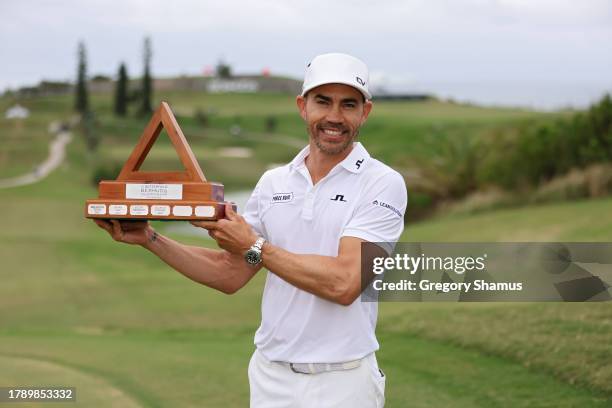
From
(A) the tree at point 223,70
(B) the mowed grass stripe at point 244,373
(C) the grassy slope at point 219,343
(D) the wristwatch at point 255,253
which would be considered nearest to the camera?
(D) the wristwatch at point 255,253

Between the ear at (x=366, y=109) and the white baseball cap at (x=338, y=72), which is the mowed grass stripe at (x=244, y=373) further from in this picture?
the white baseball cap at (x=338, y=72)

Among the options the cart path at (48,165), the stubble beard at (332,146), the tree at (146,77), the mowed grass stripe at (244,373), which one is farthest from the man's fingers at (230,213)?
the tree at (146,77)

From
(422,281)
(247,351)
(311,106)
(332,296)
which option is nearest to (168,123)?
(311,106)

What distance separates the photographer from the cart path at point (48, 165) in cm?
5088

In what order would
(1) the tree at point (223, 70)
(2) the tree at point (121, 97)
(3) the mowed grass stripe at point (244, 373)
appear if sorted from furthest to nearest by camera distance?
(1) the tree at point (223, 70) → (2) the tree at point (121, 97) → (3) the mowed grass stripe at point (244, 373)

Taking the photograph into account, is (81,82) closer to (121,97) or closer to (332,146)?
(121,97)

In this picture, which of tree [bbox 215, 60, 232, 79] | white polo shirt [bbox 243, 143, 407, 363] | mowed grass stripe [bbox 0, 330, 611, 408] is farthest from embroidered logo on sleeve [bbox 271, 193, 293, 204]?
tree [bbox 215, 60, 232, 79]

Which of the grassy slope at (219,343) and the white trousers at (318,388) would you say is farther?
the grassy slope at (219,343)

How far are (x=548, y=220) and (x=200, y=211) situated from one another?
690 inches

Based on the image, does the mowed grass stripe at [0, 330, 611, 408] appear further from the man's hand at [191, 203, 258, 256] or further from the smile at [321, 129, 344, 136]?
the smile at [321, 129, 344, 136]

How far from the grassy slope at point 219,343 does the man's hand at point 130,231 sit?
323 centimetres

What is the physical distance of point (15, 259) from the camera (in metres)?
19.0

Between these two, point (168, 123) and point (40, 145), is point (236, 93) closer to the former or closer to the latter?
point (40, 145)

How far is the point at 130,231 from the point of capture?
4.26 metres
